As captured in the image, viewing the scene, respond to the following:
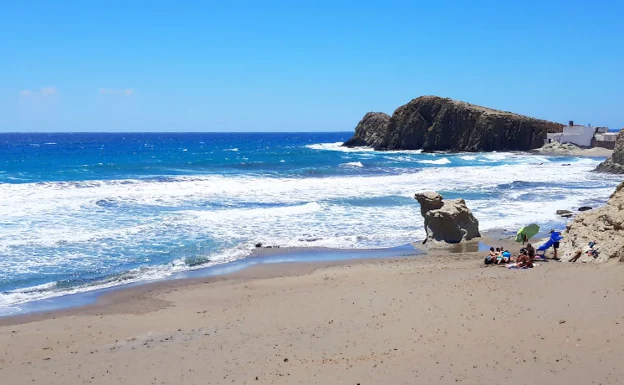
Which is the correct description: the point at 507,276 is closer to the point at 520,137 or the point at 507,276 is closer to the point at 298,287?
the point at 298,287

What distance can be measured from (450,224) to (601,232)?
503cm

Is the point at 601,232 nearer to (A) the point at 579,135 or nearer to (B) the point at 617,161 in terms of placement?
(B) the point at 617,161

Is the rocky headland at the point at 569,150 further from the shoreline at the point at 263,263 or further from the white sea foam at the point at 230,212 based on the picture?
the shoreline at the point at 263,263

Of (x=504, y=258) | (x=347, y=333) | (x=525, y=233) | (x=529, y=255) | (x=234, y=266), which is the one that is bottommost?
(x=234, y=266)

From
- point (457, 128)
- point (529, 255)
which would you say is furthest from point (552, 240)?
point (457, 128)

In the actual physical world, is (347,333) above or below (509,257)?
below

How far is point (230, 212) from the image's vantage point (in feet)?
83.0

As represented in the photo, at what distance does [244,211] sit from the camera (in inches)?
1005

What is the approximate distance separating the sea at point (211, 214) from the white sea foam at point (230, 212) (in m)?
0.06

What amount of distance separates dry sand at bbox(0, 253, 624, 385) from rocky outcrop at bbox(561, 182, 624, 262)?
734 millimetres

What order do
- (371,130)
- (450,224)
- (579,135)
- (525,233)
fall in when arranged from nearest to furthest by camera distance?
(525,233) → (450,224) → (579,135) → (371,130)

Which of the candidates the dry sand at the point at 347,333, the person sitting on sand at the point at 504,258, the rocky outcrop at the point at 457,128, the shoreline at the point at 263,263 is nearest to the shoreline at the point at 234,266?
the shoreline at the point at 263,263

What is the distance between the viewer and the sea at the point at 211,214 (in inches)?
650

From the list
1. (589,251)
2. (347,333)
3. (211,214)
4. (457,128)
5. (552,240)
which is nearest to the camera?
(347,333)
